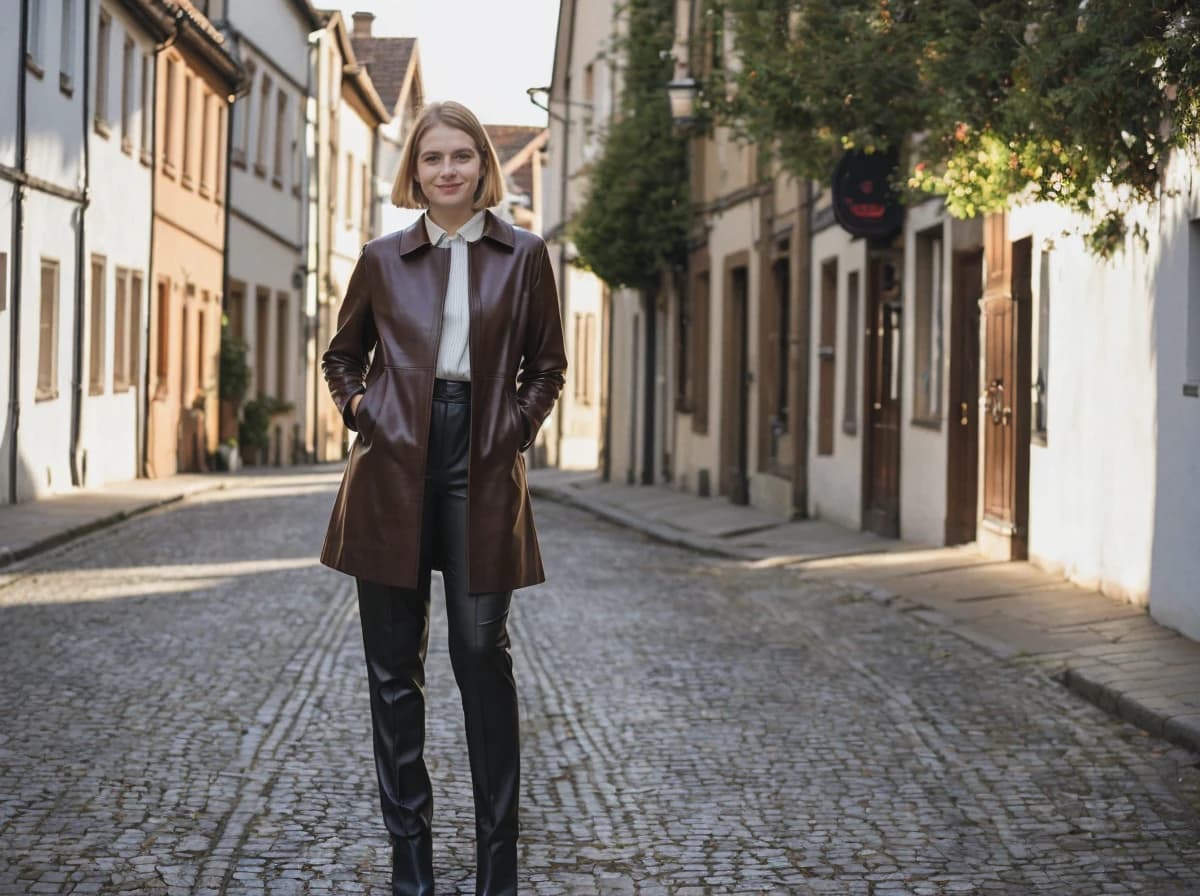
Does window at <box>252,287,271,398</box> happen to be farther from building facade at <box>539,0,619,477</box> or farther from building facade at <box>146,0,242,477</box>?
building facade at <box>539,0,619,477</box>

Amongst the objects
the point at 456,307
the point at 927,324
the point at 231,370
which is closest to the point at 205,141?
the point at 231,370

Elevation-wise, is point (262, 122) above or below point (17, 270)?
above

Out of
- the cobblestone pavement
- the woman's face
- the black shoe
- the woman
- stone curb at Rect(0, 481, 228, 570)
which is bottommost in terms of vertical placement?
the cobblestone pavement

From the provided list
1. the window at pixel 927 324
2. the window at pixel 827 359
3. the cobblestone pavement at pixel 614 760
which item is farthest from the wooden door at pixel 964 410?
the window at pixel 827 359

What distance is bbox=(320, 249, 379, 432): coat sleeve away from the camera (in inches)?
189

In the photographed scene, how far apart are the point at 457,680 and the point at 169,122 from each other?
26066mm

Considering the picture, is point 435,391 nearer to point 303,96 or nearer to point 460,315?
point 460,315

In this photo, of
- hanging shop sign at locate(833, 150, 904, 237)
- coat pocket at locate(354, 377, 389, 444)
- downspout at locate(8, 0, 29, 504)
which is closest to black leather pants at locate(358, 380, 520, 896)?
coat pocket at locate(354, 377, 389, 444)

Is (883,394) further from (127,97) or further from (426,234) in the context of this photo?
(426,234)

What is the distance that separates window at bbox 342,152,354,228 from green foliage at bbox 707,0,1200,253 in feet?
116

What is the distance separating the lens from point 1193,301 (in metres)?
10.6

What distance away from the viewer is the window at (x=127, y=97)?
86.3 ft

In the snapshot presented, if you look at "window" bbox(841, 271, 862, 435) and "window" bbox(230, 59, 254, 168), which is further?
"window" bbox(230, 59, 254, 168)

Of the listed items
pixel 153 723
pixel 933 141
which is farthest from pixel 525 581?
pixel 933 141
